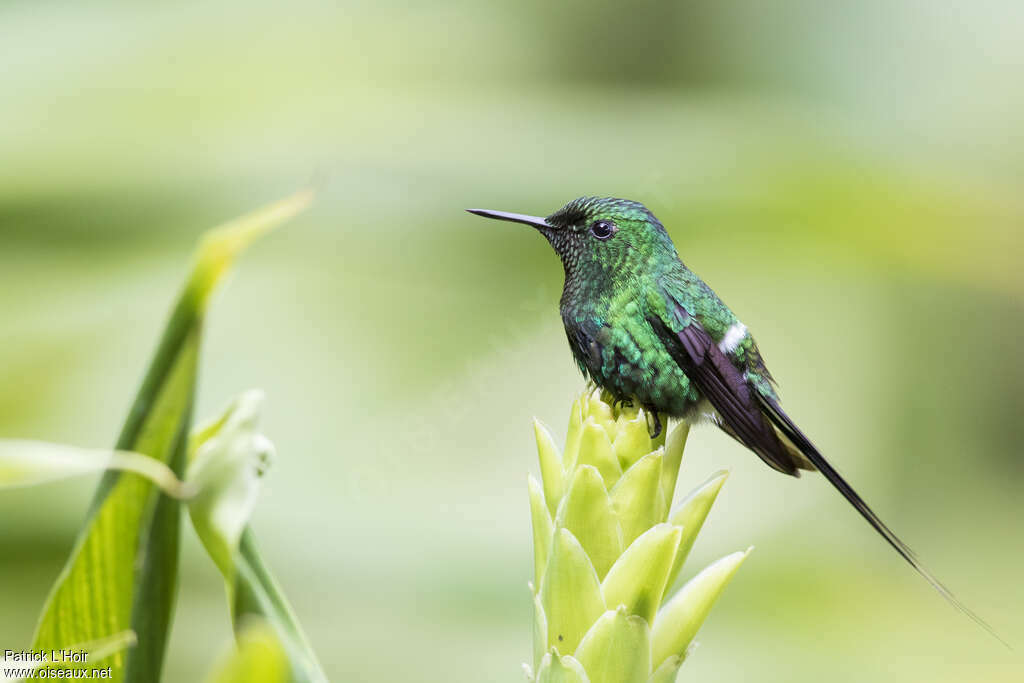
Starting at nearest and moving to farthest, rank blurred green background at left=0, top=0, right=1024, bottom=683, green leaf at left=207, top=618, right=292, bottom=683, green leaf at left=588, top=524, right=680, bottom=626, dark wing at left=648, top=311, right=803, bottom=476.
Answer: green leaf at left=207, top=618, right=292, bottom=683 < green leaf at left=588, top=524, right=680, bottom=626 < dark wing at left=648, top=311, right=803, bottom=476 < blurred green background at left=0, top=0, right=1024, bottom=683

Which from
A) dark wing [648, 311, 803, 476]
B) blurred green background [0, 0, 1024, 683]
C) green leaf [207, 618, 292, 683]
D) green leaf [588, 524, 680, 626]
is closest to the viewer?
green leaf [207, 618, 292, 683]

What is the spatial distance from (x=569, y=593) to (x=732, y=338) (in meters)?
0.17

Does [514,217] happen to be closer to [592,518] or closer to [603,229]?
[603,229]

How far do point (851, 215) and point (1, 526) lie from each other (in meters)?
1.13

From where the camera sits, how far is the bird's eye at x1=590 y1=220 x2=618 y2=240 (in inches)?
14.1

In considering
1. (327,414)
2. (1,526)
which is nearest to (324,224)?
(327,414)

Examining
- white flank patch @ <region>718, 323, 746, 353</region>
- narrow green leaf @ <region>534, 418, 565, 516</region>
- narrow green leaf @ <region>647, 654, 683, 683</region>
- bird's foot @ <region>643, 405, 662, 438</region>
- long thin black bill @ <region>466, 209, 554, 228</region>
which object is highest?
long thin black bill @ <region>466, 209, 554, 228</region>

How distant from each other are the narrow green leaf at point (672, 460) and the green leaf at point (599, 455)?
0.6 inches

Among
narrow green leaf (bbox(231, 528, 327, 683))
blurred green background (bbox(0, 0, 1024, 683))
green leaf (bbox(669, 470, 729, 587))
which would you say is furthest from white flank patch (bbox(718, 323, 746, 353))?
blurred green background (bbox(0, 0, 1024, 683))

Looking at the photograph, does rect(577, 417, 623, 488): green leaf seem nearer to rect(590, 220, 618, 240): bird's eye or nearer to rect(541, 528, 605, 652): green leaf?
rect(541, 528, 605, 652): green leaf

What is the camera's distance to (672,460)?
0.25m

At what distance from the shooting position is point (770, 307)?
3.70ft

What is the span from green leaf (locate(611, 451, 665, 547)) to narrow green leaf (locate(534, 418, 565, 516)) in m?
0.02

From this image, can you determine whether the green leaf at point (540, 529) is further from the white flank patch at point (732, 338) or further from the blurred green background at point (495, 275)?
the blurred green background at point (495, 275)
